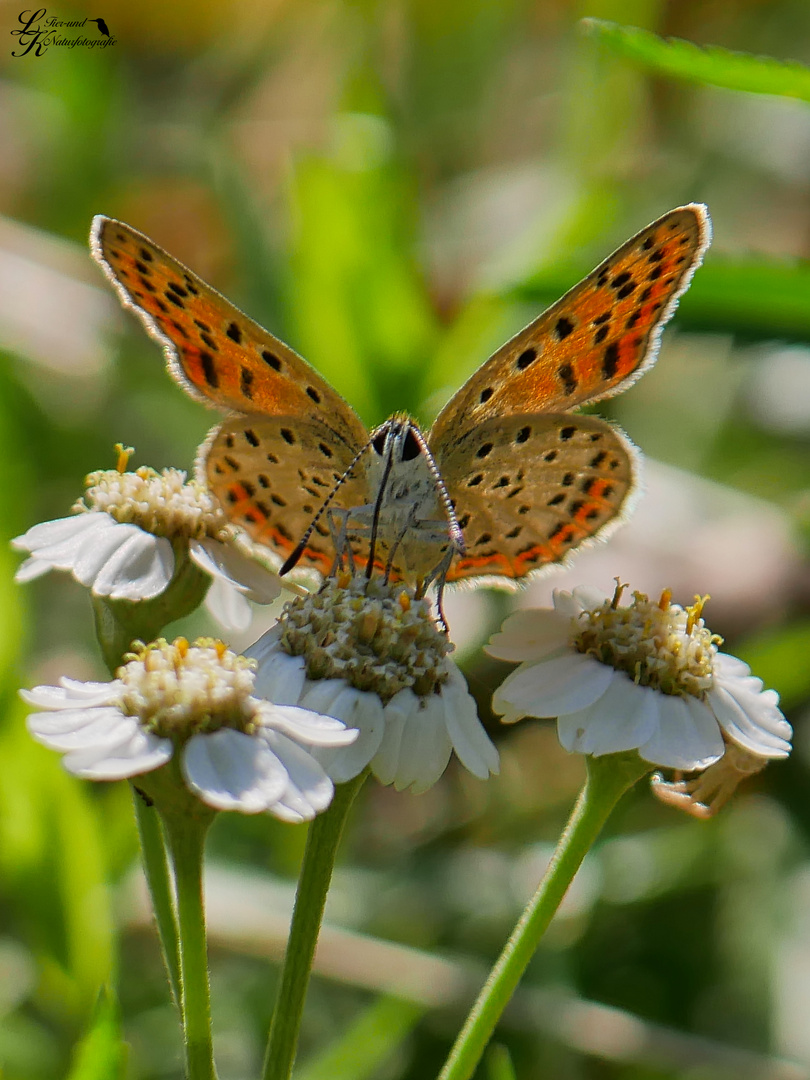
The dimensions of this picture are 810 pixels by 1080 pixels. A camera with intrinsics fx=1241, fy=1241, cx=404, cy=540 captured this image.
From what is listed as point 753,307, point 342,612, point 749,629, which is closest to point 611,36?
point 753,307

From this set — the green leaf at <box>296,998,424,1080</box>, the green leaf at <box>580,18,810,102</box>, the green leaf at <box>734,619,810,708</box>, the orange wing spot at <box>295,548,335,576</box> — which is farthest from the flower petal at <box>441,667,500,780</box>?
the green leaf at <box>734,619,810,708</box>

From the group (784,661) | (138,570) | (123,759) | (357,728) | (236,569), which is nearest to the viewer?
(123,759)

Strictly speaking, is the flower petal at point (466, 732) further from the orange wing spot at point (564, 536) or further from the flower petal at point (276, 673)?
the orange wing spot at point (564, 536)

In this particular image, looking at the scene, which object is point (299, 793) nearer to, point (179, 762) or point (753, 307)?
point (179, 762)

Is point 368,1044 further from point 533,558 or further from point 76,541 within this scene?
point 76,541

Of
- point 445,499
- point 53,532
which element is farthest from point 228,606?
point 445,499
